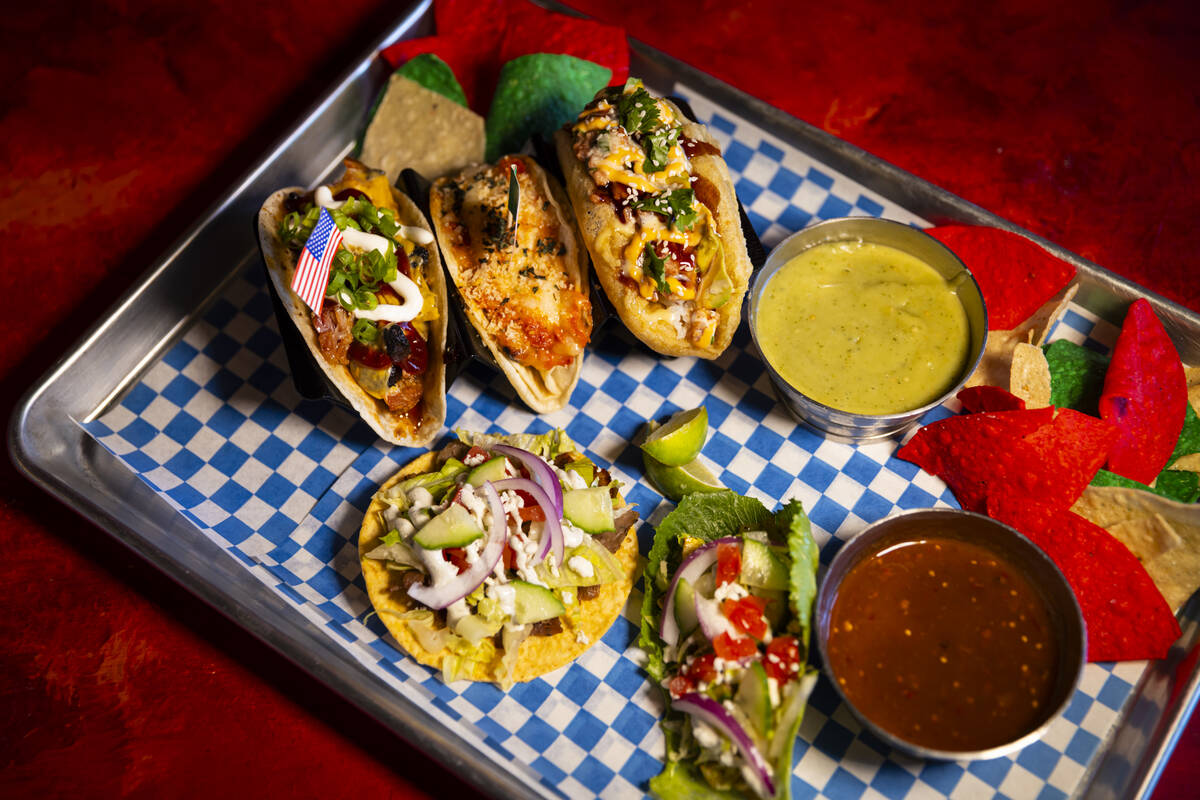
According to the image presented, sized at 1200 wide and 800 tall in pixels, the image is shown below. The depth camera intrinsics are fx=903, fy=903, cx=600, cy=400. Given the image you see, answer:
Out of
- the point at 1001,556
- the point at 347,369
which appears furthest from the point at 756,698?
the point at 347,369

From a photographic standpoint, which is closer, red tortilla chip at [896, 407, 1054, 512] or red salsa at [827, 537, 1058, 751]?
red salsa at [827, 537, 1058, 751]

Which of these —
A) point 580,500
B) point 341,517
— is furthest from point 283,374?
point 580,500

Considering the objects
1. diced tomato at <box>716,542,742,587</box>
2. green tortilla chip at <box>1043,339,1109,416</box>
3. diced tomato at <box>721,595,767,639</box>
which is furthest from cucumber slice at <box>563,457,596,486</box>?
green tortilla chip at <box>1043,339,1109,416</box>

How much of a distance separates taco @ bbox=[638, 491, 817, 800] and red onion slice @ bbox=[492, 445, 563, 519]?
0.43 m

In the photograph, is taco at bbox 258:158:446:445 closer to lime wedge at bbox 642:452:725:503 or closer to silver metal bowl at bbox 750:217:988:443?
lime wedge at bbox 642:452:725:503

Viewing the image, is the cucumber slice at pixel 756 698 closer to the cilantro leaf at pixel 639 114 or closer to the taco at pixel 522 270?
the taco at pixel 522 270

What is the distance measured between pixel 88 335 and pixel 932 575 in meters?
3.61

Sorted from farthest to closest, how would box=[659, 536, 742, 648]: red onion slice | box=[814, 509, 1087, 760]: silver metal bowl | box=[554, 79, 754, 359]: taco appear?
box=[554, 79, 754, 359]: taco, box=[659, 536, 742, 648]: red onion slice, box=[814, 509, 1087, 760]: silver metal bowl

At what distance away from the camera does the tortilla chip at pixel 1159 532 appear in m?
3.51

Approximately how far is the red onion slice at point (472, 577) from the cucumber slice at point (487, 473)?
0.20 meters

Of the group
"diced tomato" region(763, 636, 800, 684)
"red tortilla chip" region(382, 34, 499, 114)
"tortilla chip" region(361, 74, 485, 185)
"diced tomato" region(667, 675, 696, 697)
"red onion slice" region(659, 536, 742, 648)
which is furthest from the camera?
"red tortilla chip" region(382, 34, 499, 114)

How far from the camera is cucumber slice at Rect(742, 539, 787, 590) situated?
11.1 ft

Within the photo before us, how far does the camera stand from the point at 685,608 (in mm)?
3443

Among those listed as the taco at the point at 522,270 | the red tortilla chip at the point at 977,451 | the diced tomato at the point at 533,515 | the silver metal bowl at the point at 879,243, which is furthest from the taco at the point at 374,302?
the red tortilla chip at the point at 977,451
